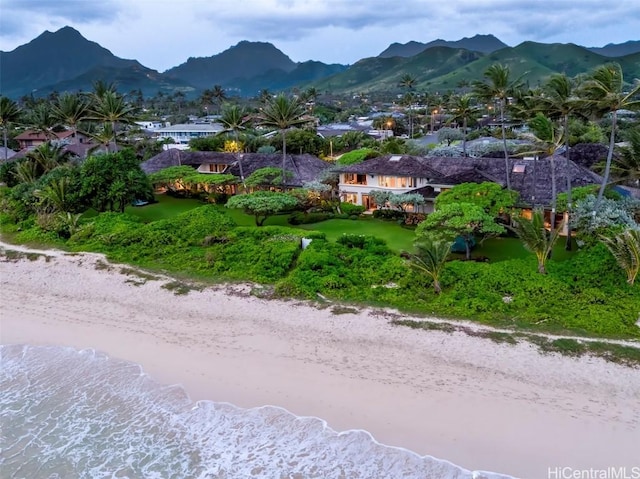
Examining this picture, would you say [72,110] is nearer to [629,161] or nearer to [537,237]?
[537,237]

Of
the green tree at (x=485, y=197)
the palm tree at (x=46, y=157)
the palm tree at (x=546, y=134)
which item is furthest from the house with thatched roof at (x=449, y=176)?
the palm tree at (x=46, y=157)

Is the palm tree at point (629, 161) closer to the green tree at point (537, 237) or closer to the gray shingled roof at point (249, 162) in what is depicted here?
the green tree at point (537, 237)

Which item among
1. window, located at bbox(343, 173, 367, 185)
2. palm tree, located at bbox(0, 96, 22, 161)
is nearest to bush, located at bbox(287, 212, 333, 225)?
window, located at bbox(343, 173, 367, 185)

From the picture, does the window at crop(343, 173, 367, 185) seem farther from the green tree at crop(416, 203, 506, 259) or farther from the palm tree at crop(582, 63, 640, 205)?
the palm tree at crop(582, 63, 640, 205)

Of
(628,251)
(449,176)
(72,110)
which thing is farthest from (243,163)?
(628,251)

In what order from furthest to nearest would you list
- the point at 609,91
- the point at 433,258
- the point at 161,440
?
1. the point at 609,91
2. the point at 433,258
3. the point at 161,440

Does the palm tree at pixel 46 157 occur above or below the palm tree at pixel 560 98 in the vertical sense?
below
